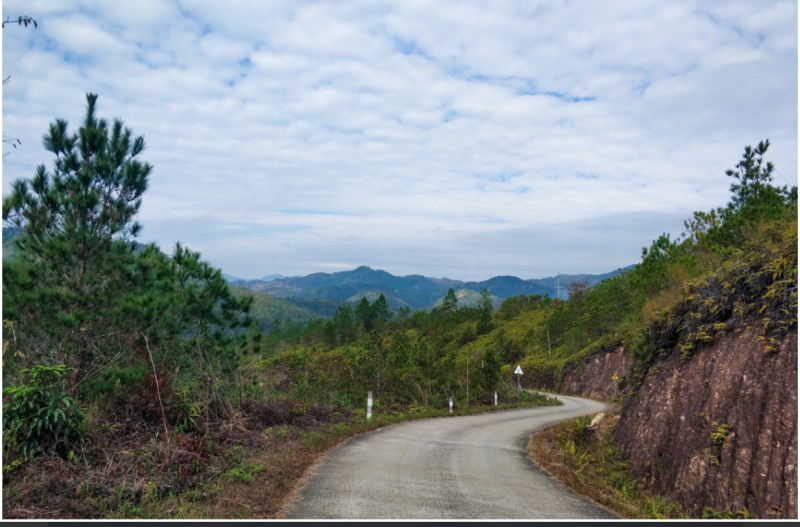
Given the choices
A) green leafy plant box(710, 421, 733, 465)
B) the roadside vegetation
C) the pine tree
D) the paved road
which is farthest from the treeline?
the pine tree

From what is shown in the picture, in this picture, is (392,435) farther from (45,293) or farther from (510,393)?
(510,393)

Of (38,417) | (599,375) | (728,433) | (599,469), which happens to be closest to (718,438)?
(728,433)

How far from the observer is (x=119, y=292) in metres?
9.32

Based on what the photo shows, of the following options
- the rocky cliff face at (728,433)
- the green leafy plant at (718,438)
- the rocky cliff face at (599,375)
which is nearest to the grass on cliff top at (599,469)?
the rocky cliff face at (728,433)

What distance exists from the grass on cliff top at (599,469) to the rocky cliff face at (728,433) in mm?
252

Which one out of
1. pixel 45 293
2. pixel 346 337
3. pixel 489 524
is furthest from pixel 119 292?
pixel 346 337

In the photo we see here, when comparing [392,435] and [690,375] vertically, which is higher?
[690,375]

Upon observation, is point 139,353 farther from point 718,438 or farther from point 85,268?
point 718,438

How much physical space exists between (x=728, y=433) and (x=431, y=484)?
4196mm

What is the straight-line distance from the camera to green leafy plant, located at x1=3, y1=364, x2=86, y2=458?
258 inches

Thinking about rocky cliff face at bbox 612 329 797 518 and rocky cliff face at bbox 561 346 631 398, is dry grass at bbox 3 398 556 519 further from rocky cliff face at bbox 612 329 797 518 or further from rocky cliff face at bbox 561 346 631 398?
rocky cliff face at bbox 561 346 631 398

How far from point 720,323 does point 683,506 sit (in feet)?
10.6

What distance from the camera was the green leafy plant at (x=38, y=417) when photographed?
258 inches

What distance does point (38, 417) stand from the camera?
21.8 ft
